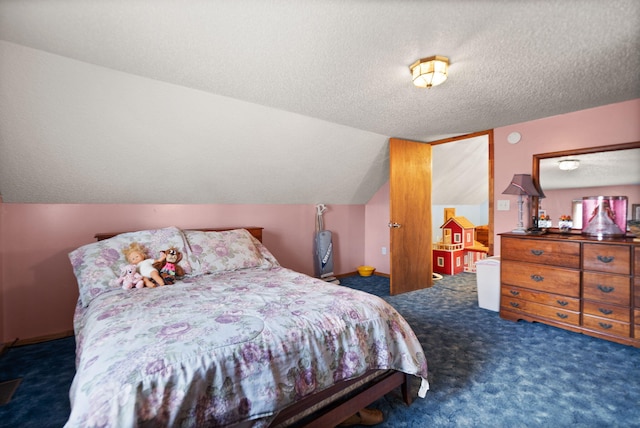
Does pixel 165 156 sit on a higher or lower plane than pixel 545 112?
lower

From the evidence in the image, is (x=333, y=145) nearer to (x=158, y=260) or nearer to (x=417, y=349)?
(x=158, y=260)

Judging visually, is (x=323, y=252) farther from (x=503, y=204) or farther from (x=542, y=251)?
(x=542, y=251)

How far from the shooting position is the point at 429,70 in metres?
1.94

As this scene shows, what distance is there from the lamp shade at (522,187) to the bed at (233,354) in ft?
7.01

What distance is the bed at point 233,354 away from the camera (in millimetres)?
962

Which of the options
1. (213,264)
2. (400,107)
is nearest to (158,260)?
(213,264)

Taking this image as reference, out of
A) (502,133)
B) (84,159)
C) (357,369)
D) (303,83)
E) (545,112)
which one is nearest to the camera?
(357,369)

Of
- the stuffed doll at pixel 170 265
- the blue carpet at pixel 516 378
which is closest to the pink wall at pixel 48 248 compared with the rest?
the stuffed doll at pixel 170 265

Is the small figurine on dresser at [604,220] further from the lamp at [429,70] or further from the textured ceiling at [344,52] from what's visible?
the lamp at [429,70]

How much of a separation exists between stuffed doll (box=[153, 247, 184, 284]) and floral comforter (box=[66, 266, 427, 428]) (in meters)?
0.33

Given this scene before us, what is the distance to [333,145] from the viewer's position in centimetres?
350

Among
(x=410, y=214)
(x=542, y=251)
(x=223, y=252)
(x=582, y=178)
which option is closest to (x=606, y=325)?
(x=542, y=251)

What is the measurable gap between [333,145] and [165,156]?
71.2 inches

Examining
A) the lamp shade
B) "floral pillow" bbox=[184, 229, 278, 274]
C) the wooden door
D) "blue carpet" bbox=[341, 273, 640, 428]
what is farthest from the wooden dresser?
"floral pillow" bbox=[184, 229, 278, 274]
